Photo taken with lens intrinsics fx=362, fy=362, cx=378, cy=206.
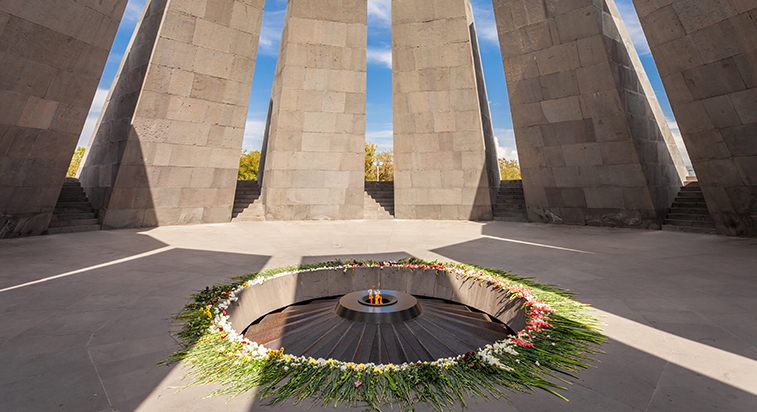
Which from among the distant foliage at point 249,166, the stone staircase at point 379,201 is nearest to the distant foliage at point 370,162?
the distant foliage at point 249,166

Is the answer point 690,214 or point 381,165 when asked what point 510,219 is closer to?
point 690,214

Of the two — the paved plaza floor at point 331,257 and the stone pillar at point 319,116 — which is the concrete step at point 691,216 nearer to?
the paved plaza floor at point 331,257

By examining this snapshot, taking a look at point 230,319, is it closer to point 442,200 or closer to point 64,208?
point 64,208

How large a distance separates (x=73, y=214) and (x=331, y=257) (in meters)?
10.9

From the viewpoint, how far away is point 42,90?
9531 millimetres

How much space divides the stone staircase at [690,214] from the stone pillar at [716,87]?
112 centimetres

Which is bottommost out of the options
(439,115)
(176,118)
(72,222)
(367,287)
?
(72,222)

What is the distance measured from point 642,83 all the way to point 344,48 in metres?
12.9

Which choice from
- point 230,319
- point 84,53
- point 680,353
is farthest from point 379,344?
point 84,53

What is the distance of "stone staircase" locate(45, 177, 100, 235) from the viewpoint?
1224 cm

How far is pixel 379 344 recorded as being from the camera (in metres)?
4.76

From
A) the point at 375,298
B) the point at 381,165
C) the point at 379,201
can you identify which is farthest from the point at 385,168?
the point at 375,298

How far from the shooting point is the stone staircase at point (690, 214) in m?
12.4

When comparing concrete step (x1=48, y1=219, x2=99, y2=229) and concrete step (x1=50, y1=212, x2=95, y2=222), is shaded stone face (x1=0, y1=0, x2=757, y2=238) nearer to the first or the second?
concrete step (x1=48, y1=219, x2=99, y2=229)
